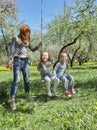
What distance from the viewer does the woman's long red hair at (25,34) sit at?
10023 millimetres

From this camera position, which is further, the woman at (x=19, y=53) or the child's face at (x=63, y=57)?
the child's face at (x=63, y=57)

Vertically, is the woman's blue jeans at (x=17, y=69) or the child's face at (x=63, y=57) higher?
the child's face at (x=63, y=57)

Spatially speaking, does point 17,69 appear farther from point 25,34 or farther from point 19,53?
point 25,34

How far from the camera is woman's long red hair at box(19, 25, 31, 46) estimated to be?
32.9 ft

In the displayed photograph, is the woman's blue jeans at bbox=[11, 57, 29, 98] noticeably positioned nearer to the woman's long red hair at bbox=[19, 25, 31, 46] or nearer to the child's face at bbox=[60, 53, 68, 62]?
the woman's long red hair at bbox=[19, 25, 31, 46]

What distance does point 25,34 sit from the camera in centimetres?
1012

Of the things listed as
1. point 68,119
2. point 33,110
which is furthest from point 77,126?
point 33,110

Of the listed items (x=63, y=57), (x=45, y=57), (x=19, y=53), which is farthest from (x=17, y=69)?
(x=63, y=57)

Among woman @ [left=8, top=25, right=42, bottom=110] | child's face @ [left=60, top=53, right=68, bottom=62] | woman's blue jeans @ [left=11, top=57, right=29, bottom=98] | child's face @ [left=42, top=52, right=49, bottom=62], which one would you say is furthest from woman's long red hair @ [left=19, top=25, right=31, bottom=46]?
child's face @ [left=60, top=53, right=68, bottom=62]

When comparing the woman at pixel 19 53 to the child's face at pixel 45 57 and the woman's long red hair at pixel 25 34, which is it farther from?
the child's face at pixel 45 57

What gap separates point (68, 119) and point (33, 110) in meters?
1.86

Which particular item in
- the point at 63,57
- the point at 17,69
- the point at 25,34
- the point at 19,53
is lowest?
the point at 17,69

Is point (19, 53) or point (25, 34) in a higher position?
point (25, 34)

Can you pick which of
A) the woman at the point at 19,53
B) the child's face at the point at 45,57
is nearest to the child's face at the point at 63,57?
the child's face at the point at 45,57
